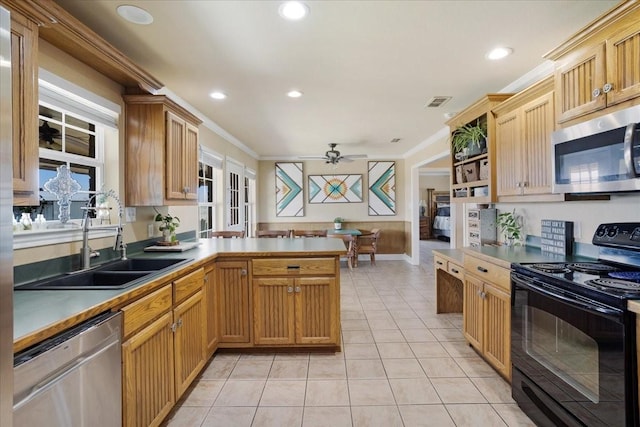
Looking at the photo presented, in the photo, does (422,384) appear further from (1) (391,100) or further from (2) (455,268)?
(1) (391,100)

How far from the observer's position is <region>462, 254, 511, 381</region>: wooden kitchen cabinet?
7.23ft

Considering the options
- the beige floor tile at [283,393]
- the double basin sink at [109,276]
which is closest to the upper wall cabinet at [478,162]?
the beige floor tile at [283,393]

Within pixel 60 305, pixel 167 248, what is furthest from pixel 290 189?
pixel 60 305

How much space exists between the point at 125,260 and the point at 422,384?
2362 millimetres

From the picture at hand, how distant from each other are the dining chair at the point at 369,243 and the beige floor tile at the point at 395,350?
3.66m

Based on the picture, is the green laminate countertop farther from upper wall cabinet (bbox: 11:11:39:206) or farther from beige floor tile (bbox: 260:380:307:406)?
beige floor tile (bbox: 260:380:307:406)

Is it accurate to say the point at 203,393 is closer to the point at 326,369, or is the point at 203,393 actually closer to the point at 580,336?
the point at 326,369

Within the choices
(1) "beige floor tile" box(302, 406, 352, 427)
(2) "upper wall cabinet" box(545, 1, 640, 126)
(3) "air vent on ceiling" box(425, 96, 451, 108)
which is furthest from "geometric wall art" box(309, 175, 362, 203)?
(1) "beige floor tile" box(302, 406, 352, 427)

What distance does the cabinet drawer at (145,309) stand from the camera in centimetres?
150

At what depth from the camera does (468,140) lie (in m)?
3.27

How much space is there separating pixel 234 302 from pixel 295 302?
1.74ft

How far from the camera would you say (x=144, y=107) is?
8.30ft

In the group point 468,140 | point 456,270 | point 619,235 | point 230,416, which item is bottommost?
point 230,416

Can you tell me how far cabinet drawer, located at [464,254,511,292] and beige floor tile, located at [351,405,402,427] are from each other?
1.12 m
